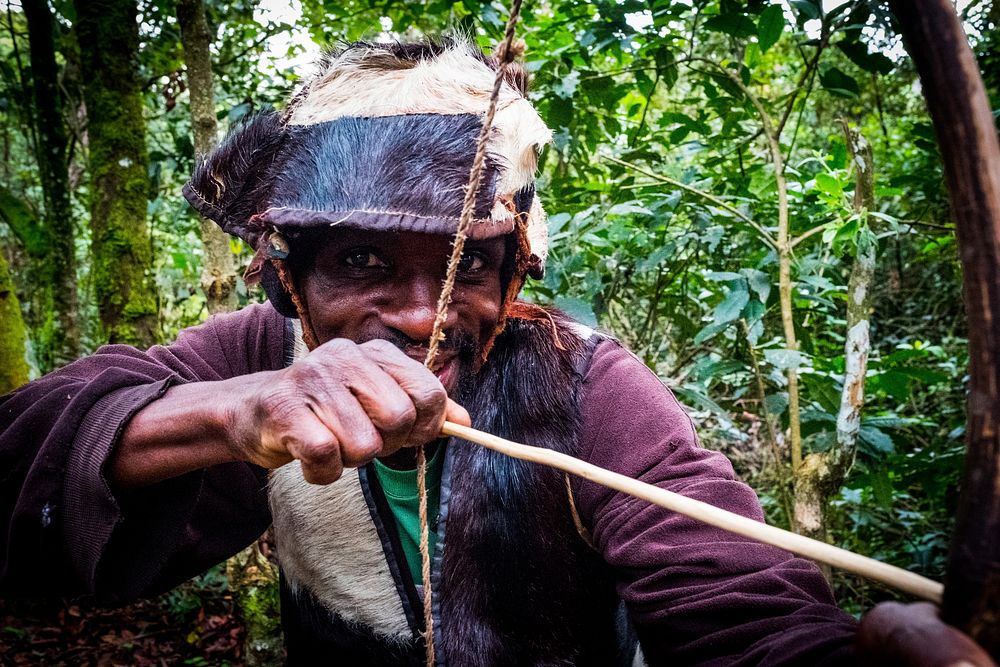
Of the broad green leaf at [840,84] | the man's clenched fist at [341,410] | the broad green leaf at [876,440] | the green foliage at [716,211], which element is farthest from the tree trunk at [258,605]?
the broad green leaf at [840,84]

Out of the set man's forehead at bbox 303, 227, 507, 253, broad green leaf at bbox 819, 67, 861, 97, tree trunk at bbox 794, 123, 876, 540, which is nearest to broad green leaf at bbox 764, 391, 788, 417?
tree trunk at bbox 794, 123, 876, 540

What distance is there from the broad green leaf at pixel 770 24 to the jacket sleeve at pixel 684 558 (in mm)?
1145

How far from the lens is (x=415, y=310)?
1.54 meters

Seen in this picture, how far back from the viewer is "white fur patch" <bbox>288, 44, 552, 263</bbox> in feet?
5.27

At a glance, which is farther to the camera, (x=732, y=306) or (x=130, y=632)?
(x=130, y=632)

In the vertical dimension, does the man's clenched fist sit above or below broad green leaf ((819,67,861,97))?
below

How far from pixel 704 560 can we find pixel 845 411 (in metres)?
1.04

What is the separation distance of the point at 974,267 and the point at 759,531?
36cm

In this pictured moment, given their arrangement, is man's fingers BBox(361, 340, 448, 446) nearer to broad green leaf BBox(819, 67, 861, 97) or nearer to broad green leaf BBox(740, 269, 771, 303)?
broad green leaf BBox(740, 269, 771, 303)

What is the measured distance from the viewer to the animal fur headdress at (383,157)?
145 cm

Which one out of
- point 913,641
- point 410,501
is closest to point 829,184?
point 410,501

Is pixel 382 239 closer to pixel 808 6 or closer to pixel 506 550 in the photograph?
pixel 506 550

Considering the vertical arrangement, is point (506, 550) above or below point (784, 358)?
below

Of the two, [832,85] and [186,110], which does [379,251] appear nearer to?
[832,85]
